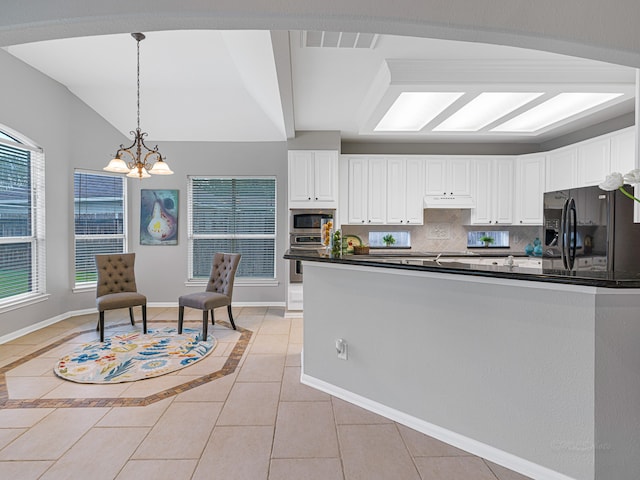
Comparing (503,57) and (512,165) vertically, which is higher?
(503,57)

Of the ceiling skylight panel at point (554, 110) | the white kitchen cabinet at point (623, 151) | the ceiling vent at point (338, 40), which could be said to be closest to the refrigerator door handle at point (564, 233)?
the white kitchen cabinet at point (623, 151)

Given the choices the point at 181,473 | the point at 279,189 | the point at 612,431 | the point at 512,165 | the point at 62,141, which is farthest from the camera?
the point at 279,189

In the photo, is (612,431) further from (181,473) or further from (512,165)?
(512,165)

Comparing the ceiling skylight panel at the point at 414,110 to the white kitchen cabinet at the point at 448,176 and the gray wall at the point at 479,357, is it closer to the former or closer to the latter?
the white kitchen cabinet at the point at 448,176

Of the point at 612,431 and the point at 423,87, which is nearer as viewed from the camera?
the point at 612,431

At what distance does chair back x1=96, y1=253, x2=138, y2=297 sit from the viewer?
4.45 m

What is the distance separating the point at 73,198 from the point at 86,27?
451 cm

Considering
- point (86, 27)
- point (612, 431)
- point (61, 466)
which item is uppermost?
point (86, 27)

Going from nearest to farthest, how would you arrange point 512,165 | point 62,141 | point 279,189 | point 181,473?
point 181,473, point 62,141, point 512,165, point 279,189

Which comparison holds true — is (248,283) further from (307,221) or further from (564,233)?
(564,233)

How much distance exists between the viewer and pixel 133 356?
3.62 meters

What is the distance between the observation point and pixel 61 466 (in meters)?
1.98

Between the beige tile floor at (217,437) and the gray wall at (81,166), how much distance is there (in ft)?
6.57

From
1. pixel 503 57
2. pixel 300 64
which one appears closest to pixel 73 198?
pixel 300 64
